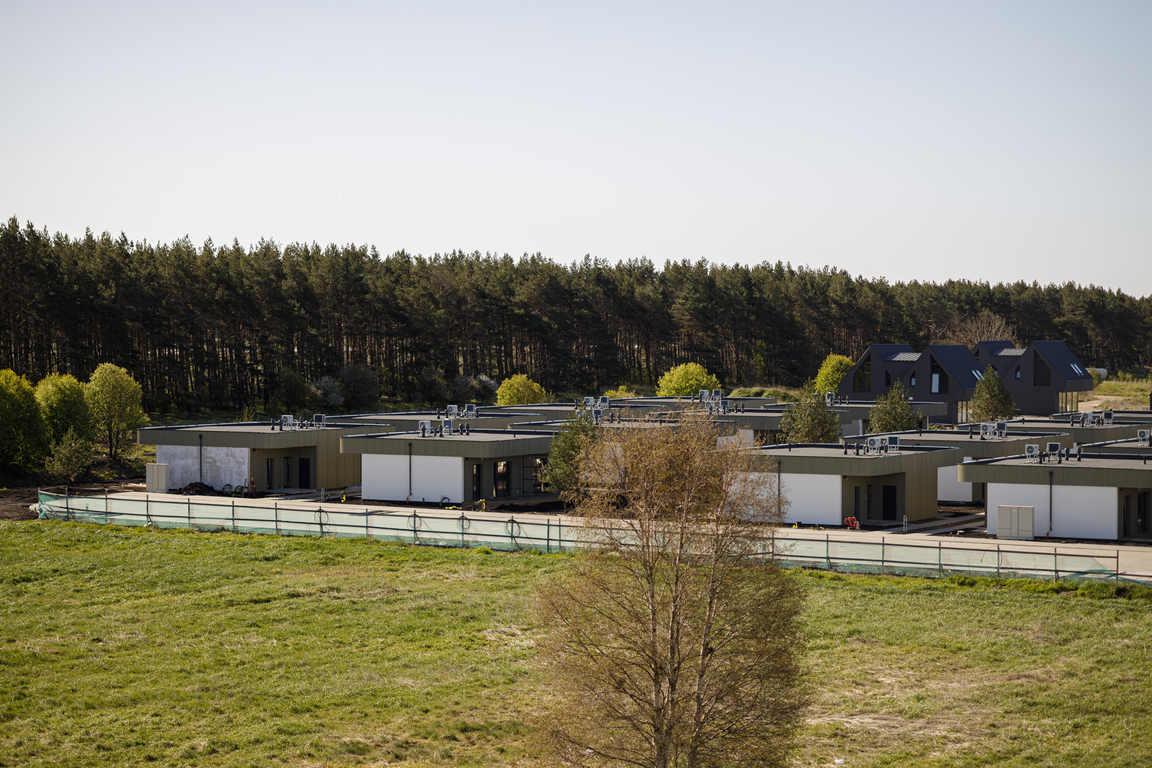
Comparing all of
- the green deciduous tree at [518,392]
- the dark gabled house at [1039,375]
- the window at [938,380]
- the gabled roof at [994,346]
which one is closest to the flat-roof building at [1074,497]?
the green deciduous tree at [518,392]

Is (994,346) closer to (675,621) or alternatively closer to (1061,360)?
(1061,360)

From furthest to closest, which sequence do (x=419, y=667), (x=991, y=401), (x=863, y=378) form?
(x=863, y=378) → (x=991, y=401) → (x=419, y=667)

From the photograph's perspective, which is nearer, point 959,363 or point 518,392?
point 518,392

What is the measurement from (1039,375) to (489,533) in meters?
66.9

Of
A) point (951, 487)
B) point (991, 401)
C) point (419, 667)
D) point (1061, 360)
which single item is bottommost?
point (419, 667)

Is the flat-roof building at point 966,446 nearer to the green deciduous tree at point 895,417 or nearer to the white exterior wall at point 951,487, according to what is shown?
the white exterior wall at point 951,487

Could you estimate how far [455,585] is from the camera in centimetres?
3133

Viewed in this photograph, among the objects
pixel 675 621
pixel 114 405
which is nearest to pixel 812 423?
pixel 675 621

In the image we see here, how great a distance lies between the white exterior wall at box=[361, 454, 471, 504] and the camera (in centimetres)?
4641

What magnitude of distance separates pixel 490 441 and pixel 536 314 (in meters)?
60.3

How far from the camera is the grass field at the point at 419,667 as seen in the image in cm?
1922

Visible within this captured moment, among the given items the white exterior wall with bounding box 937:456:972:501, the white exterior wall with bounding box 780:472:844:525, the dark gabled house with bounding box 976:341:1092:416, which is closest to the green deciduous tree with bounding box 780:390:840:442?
the white exterior wall with bounding box 937:456:972:501

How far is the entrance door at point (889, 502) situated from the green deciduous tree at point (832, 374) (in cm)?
5355

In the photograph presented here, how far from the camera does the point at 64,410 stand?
5956 centimetres
